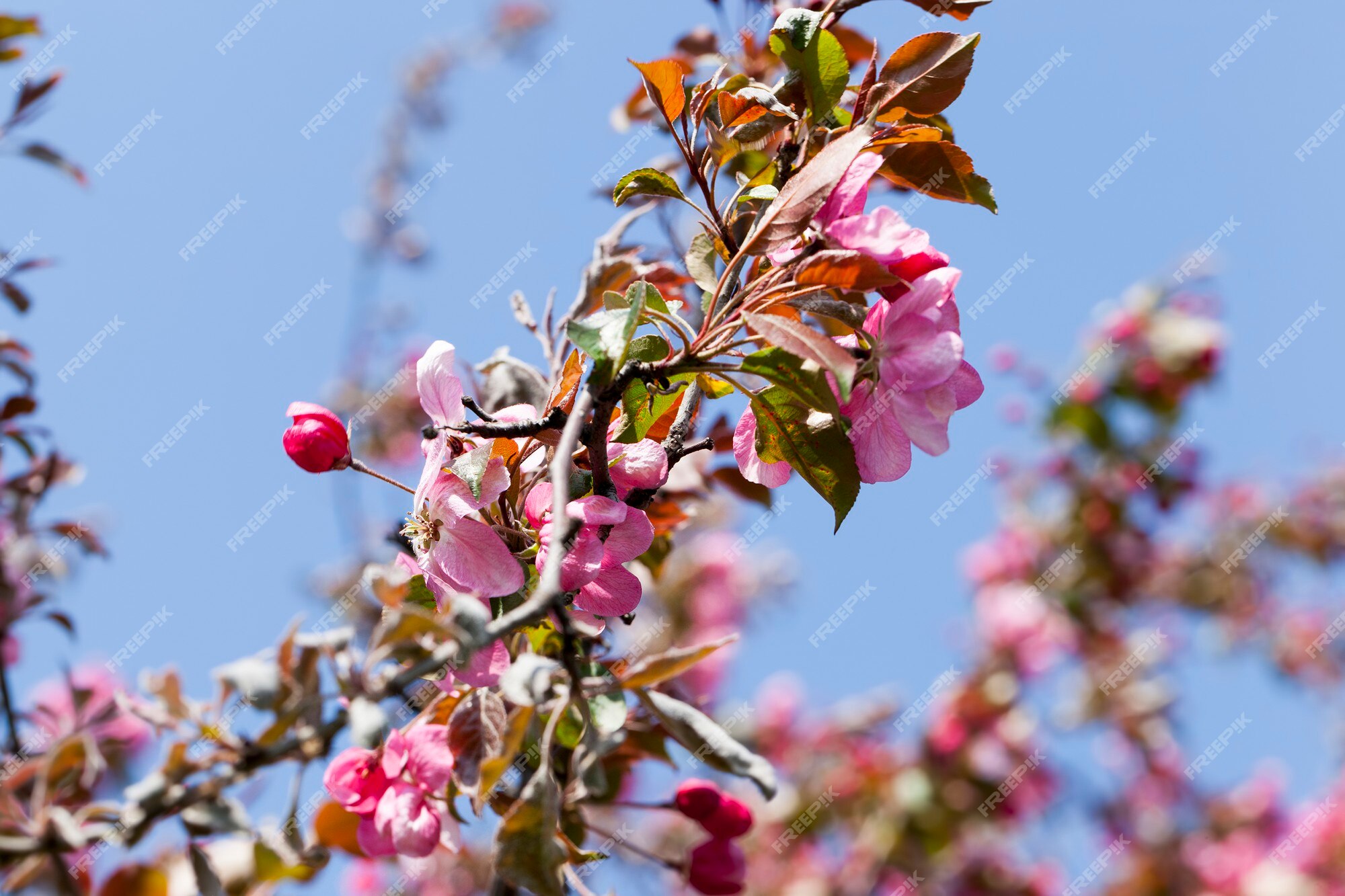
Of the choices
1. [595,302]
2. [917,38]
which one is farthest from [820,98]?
[595,302]

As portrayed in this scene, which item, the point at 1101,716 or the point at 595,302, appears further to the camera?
the point at 1101,716

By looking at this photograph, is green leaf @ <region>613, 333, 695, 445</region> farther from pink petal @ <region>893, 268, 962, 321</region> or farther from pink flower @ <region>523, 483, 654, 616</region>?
pink petal @ <region>893, 268, 962, 321</region>

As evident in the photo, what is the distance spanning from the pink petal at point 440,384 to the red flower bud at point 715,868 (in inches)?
24.4

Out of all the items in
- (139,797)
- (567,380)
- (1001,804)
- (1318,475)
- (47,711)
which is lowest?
(1001,804)

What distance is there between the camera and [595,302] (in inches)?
54.4

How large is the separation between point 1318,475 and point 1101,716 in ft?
5.28

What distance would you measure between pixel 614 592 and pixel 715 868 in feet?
1.47

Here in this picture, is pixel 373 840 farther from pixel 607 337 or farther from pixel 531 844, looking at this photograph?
pixel 607 337

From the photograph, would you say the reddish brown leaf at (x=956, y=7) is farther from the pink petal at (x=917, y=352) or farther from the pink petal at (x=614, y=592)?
the pink petal at (x=614, y=592)

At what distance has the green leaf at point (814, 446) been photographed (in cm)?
90

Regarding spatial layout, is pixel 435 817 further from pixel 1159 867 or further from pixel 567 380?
pixel 1159 867

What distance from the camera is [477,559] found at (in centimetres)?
89

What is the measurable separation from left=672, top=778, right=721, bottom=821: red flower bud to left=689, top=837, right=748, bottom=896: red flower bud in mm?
48

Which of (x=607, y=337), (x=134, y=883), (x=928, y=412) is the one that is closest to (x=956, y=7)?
(x=928, y=412)
